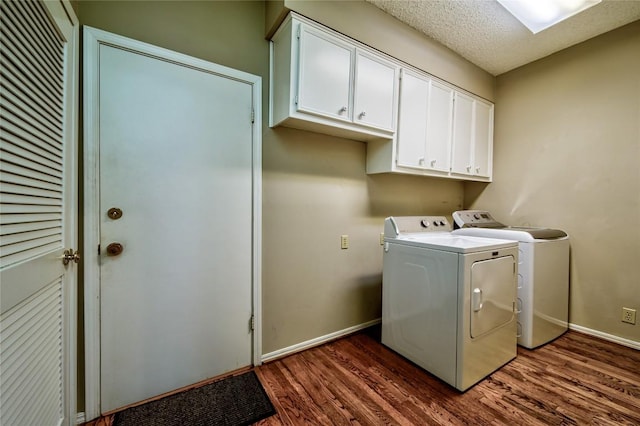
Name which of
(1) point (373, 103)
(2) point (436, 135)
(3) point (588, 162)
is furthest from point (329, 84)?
(3) point (588, 162)

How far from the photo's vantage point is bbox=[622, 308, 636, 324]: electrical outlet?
220cm

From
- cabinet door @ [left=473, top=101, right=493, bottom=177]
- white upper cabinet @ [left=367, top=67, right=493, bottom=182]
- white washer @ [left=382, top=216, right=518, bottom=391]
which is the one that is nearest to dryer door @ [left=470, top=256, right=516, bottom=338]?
white washer @ [left=382, top=216, right=518, bottom=391]

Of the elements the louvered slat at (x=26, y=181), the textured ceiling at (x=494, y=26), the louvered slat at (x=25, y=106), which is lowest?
the louvered slat at (x=26, y=181)

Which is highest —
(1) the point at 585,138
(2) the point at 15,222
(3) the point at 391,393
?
(1) the point at 585,138

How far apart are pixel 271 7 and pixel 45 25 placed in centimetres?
127

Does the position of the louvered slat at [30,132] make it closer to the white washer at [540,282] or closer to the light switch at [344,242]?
the light switch at [344,242]

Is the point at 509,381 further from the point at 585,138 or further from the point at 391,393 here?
the point at 585,138

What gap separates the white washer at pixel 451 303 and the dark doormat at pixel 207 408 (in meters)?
1.09

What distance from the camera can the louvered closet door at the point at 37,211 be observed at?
2.69ft

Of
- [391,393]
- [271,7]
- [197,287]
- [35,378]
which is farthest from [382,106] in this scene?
[35,378]

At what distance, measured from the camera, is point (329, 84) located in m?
1.83

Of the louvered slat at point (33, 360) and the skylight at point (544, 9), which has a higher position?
the skylight at point (544, 9)

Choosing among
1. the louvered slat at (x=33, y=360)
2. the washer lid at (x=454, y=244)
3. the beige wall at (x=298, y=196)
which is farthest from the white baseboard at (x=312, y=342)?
the louvered slat at (x=33, y=360)

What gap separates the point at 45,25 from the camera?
3.45ft
